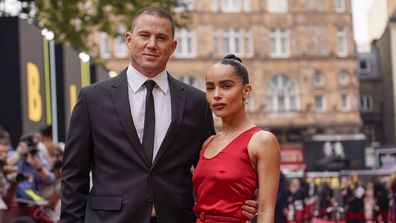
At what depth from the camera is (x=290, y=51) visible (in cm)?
7319

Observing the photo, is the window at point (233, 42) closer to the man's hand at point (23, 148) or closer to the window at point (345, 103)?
the window at point (345, 103)

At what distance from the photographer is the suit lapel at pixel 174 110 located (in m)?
5.42

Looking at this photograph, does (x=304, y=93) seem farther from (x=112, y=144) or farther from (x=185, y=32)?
(x=112, y=144)

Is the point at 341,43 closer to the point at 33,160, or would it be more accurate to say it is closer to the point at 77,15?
the point at 77,15

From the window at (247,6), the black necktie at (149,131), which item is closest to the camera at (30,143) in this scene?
the black necktie at (149,131)

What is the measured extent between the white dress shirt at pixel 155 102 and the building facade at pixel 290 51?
66.8m

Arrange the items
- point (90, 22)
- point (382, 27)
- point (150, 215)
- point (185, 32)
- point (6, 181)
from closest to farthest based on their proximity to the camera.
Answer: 1. point (150, 215)
2. point (6, 181)
3. point (90, 22)
4. point (185, 32)
5. point (382, 27)

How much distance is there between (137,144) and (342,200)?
30.1m

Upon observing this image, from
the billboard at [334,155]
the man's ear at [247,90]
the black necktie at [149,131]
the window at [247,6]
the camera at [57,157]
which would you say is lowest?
the billboard at [334,155]

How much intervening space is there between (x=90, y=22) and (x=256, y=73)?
36084 mm

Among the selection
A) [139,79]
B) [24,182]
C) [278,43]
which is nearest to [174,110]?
[139,79]

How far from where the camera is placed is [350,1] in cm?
7419

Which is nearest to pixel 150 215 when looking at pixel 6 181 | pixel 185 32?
pixel 6 181

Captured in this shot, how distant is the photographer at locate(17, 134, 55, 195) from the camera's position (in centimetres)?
1182
